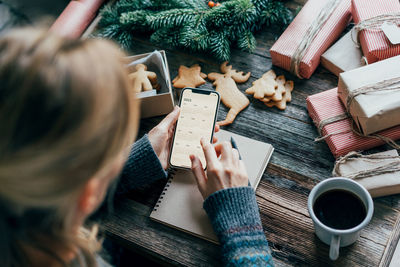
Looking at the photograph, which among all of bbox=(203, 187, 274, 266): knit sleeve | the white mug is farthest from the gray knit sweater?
the white mug

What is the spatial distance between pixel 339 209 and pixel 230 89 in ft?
1.31

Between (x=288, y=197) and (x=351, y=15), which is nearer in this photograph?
(x=288, y=197)

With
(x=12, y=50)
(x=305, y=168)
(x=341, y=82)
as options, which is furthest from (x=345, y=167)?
(x=12, y=50)

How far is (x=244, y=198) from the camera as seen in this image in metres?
0.75

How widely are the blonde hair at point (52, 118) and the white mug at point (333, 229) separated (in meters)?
0.42

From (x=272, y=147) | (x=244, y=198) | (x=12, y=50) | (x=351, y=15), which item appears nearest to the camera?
(x=12, y=50)

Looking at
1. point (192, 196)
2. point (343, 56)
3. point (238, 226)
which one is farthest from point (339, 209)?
point (343, 56)

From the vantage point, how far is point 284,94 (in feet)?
3.05

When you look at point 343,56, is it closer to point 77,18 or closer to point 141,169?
point 141,169

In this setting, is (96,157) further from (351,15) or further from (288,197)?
(351,15)

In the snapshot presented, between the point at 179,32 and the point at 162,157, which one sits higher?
the point at 179,32

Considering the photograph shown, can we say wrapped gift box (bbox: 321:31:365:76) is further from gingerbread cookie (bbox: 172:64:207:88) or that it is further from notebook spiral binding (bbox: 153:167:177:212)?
notebook spiral binding (bbox: 153:167:177:212)

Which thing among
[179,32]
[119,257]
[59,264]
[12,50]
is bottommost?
[119,257]

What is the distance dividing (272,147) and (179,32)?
1.37 feet
